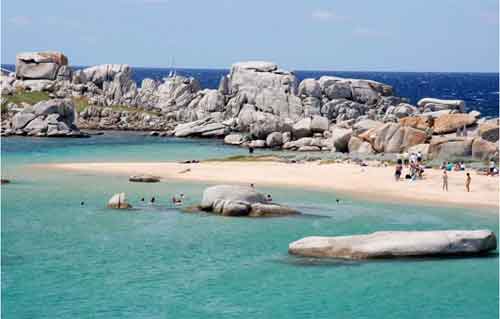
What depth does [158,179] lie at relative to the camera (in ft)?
231

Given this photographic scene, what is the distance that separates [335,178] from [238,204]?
63.3 feet

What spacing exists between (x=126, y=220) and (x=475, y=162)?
36.2 m

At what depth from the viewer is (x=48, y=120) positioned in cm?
11519

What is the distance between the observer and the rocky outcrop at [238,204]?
5262 centimetres

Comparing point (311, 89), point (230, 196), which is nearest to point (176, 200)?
point (230, 196)

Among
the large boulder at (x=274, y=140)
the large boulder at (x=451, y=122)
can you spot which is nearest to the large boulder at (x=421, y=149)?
the large boulder at (x=451, y=122)

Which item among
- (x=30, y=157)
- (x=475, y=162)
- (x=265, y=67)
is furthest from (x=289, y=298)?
(x=265, y=67)

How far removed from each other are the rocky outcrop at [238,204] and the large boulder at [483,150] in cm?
3143

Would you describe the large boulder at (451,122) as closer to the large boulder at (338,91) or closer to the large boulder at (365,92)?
the large boulder at (365,92)

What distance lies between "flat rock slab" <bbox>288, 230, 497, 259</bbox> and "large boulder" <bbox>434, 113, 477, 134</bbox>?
4800 centimetres

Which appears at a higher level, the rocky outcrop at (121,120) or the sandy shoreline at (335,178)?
the sandy shoreline at (335,178)

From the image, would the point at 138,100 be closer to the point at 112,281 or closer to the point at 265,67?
the point at 265,67

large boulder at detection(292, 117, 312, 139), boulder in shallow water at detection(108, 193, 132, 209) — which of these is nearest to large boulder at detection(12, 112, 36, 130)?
large boulder at detection(292, 117, 312, 139)

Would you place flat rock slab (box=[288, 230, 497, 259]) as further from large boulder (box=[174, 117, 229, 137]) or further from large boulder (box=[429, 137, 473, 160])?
large boulder (box=[174, 117, 229, 137])
